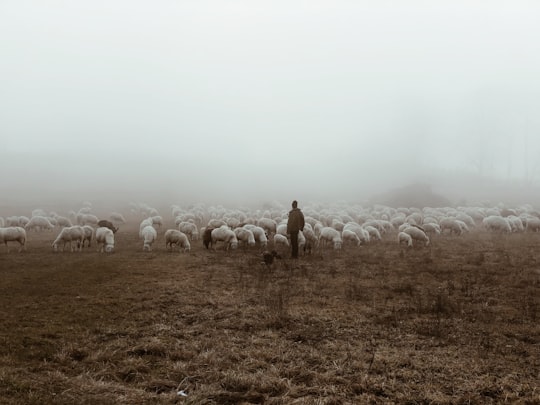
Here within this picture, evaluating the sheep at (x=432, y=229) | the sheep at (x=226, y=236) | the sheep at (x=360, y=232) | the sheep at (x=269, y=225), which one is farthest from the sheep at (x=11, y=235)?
the sheep at (x=432, y=229)

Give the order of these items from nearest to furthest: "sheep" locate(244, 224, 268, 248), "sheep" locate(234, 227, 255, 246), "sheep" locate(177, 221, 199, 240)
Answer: "sheep" locate(234, 227, 255, 246) < "sheep" locate(244, 224, 268, 248) < "sheep" locate(177, 221, 199, 240)

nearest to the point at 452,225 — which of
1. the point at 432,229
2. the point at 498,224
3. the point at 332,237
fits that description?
the point at 432,229

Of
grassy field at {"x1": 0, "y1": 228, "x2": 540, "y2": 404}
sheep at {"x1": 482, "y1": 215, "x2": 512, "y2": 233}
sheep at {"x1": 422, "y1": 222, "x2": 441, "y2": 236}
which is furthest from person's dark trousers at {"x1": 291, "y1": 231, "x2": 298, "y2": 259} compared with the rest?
sheep at {"x1": 482, "y1": 215, "x2": 512, "y2": 233}

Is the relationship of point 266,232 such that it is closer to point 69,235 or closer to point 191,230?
point 191,230

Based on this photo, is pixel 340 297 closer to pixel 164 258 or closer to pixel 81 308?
pixel 81 308

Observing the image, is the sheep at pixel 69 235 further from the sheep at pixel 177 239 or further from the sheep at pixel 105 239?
the sheep at pixel 177 239

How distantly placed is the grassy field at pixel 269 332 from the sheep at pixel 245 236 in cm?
441

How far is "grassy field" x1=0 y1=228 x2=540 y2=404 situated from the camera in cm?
627

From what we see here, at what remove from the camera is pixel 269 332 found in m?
8.81

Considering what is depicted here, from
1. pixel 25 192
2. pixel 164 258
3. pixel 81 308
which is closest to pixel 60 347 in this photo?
pixel 81 308

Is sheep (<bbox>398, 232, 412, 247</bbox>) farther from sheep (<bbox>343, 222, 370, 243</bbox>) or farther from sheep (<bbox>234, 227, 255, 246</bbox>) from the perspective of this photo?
sheep (<bbox>234, 227, 255, 246</bbox>)

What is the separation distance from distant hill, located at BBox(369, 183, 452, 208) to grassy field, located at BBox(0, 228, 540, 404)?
105ft

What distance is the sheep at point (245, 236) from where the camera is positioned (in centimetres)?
2029

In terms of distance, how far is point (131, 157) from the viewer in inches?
5477
